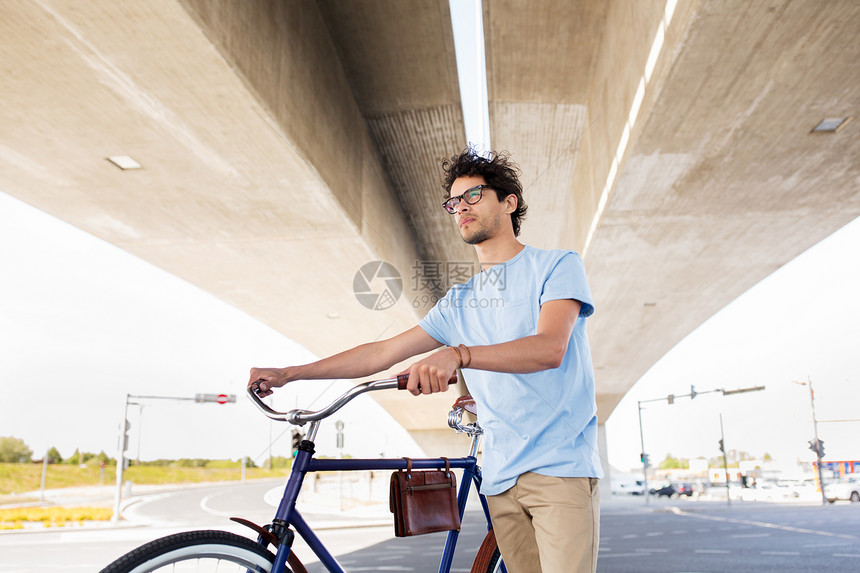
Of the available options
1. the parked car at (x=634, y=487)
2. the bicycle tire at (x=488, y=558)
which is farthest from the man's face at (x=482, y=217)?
the parked car at (x=634, y=487)

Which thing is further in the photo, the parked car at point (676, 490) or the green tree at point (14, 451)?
the parked car at point (676, 490)

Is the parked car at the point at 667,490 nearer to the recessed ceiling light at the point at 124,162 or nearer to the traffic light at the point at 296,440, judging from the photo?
the recessed ceiling light at the point at 124,162

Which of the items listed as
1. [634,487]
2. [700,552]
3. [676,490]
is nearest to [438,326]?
[700,552]

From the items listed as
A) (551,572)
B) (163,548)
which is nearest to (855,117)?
(551,572)

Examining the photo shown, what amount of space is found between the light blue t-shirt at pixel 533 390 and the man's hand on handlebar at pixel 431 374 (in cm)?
37

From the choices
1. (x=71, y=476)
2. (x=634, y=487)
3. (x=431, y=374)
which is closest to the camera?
(x=431, y=374)

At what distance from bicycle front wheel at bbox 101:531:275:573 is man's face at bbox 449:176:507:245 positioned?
3.04 feet

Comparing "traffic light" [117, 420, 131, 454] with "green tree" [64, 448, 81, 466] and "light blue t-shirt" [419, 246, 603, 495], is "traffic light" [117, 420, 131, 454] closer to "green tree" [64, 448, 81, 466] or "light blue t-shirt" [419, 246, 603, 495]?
"light blue t-shirt" [419, 246, 603, 495]

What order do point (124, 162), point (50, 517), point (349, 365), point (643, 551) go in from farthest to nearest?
point (50, 517) → point (643, 551) → point (124, 162) → point (349, 365)

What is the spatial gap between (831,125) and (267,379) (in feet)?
18.3

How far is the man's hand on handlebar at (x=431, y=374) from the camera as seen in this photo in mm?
1219

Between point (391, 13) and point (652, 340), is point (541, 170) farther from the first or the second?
point (652, 340)

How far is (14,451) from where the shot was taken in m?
36.2

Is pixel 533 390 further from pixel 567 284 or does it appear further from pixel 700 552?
pixel 700 552
